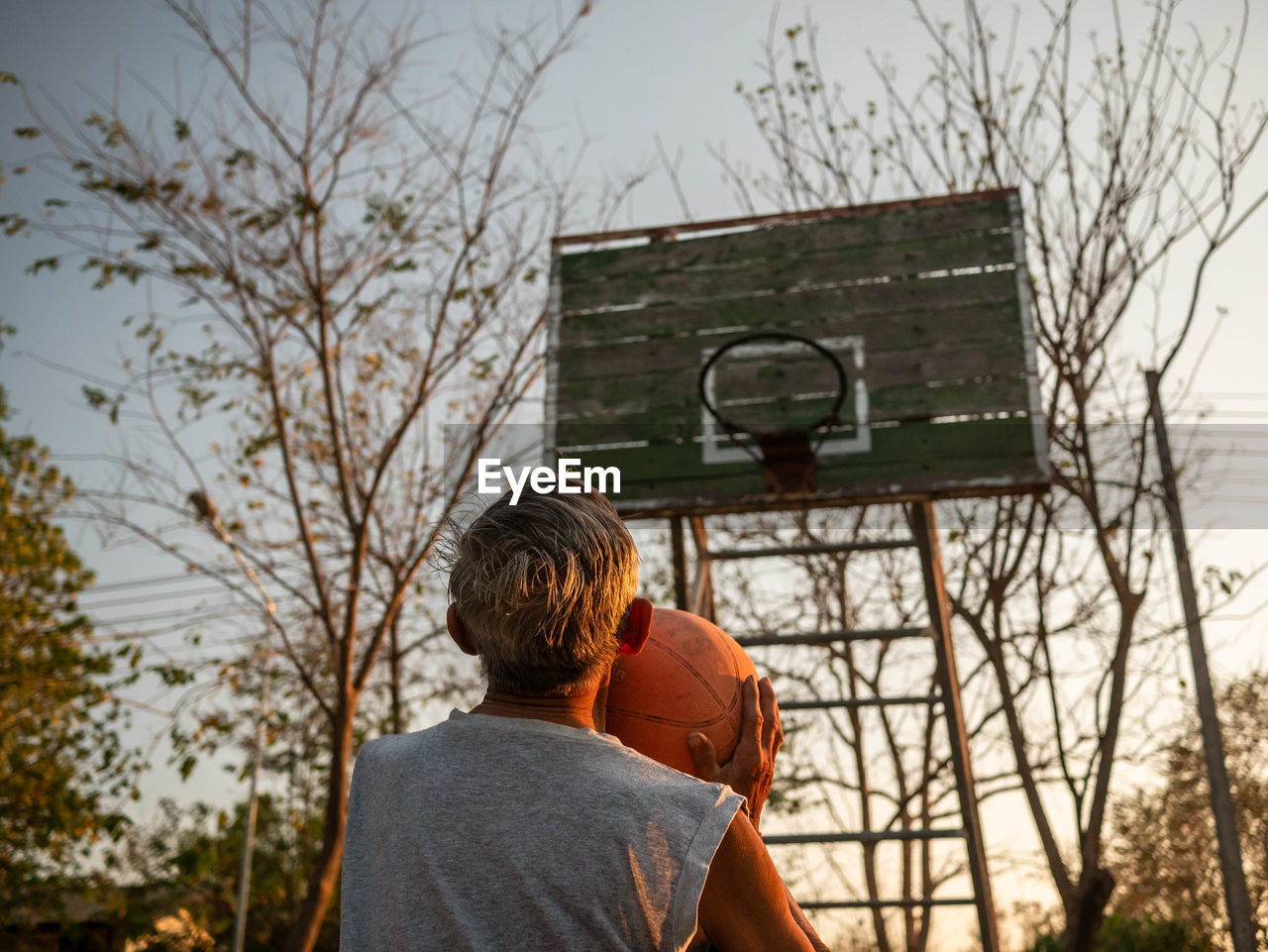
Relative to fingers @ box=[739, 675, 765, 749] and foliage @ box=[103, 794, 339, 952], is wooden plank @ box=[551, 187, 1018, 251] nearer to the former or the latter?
fingers @ box=[739, 675, 765, 749]

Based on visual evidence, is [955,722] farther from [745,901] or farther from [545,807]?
[545,807]

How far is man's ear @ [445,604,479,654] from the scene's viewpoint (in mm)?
1595

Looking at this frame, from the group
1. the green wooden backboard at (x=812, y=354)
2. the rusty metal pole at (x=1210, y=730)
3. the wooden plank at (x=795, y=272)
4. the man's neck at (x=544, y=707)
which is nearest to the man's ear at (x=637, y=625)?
the man's neck at (x=544, y=707)

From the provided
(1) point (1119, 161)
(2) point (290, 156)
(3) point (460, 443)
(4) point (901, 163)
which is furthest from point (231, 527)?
(1) point (1119, 161)

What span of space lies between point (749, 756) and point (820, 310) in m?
4.75

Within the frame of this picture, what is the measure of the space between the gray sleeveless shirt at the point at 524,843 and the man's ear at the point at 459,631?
12 cm

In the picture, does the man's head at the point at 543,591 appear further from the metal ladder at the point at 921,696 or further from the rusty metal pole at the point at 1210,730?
the rusty metal pole at the point at 1210,730

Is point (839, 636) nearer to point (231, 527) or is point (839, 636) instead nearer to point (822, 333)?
point (822, 333)

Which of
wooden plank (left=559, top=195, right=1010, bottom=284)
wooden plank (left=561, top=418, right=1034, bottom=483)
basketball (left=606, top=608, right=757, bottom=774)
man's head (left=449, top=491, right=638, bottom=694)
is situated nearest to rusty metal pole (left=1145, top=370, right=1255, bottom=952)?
wooden plank (left=559, top=195, right=1010, bottom=284)

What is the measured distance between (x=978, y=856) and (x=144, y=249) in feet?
31.7

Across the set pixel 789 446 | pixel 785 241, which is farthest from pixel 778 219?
pixel 789 446

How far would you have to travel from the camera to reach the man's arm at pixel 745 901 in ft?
4.50

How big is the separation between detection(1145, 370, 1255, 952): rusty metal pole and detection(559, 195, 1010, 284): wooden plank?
3.22 meters

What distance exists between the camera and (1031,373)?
18.9 ft
